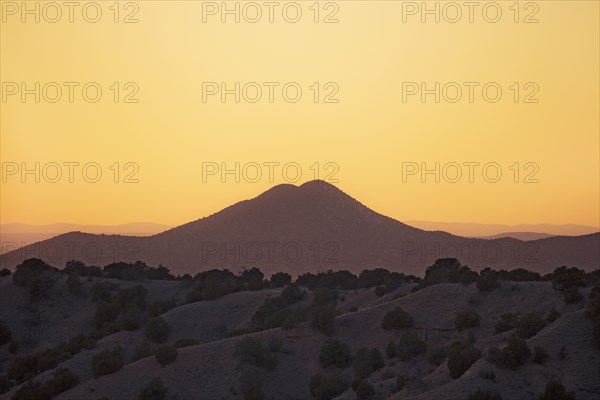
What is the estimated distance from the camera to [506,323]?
45.1m

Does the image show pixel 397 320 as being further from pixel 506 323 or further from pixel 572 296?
pixel 572 296

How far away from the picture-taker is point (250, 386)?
45.6 metres

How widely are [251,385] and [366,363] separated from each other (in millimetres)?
6110

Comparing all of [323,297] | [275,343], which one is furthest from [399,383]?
[323,297]

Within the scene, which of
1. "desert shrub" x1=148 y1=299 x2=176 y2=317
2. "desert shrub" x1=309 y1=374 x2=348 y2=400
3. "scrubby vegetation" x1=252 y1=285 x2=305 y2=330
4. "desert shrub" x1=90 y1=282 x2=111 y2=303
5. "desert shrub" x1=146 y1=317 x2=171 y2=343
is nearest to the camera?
"desert shrub" x1=309 y1=374 x2=348 y2=400

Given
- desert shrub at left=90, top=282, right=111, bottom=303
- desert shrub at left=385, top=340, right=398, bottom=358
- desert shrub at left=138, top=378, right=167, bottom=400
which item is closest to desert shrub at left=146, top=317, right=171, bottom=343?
desert shrub at left=138, top=378, right=167, bottom=400

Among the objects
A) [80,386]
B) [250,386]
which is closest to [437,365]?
[250,386]

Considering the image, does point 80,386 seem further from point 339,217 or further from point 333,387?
point 339,217

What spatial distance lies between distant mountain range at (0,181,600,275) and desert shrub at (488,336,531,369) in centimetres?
9928

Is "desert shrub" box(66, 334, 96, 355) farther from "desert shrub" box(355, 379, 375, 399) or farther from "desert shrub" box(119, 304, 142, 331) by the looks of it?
"desert shrub" box(355, 379, 375, 399)

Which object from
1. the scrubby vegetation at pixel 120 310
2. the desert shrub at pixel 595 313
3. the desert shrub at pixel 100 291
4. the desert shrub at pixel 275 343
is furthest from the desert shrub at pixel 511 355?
the desert shrub at pixel 100 291

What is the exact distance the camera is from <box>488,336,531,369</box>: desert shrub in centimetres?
3569

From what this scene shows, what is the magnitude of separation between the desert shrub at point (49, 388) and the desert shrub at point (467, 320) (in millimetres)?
21675

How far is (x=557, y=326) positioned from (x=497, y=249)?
359 feet
